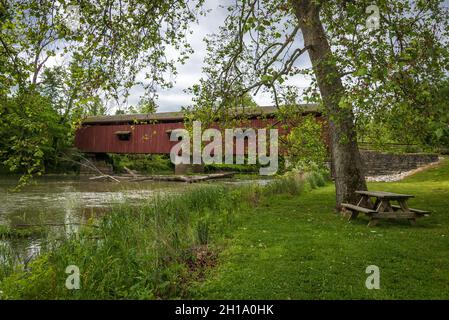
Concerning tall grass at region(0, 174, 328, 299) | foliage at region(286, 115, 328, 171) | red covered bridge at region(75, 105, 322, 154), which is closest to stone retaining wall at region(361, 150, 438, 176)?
foliage at region(286, 115, 328, 171)

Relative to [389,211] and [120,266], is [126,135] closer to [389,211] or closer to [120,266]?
[389,211]

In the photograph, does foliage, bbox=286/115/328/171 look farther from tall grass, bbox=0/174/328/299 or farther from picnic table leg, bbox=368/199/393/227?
tall grass, bbox=0/174/328/299

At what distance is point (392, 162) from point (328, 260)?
1973 centimetres

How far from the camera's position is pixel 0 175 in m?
24.3

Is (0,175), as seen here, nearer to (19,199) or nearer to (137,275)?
(19,199)

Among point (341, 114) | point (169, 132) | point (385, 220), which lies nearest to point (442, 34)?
point (341, 114)

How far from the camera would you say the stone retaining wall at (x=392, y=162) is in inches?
821

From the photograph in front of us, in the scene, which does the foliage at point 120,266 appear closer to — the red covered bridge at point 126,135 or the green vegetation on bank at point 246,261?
the green vegetation on bank at point 246,261

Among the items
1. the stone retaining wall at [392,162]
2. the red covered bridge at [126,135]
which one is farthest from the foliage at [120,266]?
the red covered bridge at [126,135]

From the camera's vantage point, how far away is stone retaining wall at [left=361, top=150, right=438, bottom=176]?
20.9 meters

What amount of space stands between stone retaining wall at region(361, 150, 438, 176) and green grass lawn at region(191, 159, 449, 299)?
1506 centimetres

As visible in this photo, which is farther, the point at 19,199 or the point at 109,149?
the point at 109,149

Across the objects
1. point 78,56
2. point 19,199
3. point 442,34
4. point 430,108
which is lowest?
point 19,199

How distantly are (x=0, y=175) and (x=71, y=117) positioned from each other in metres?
22.7
